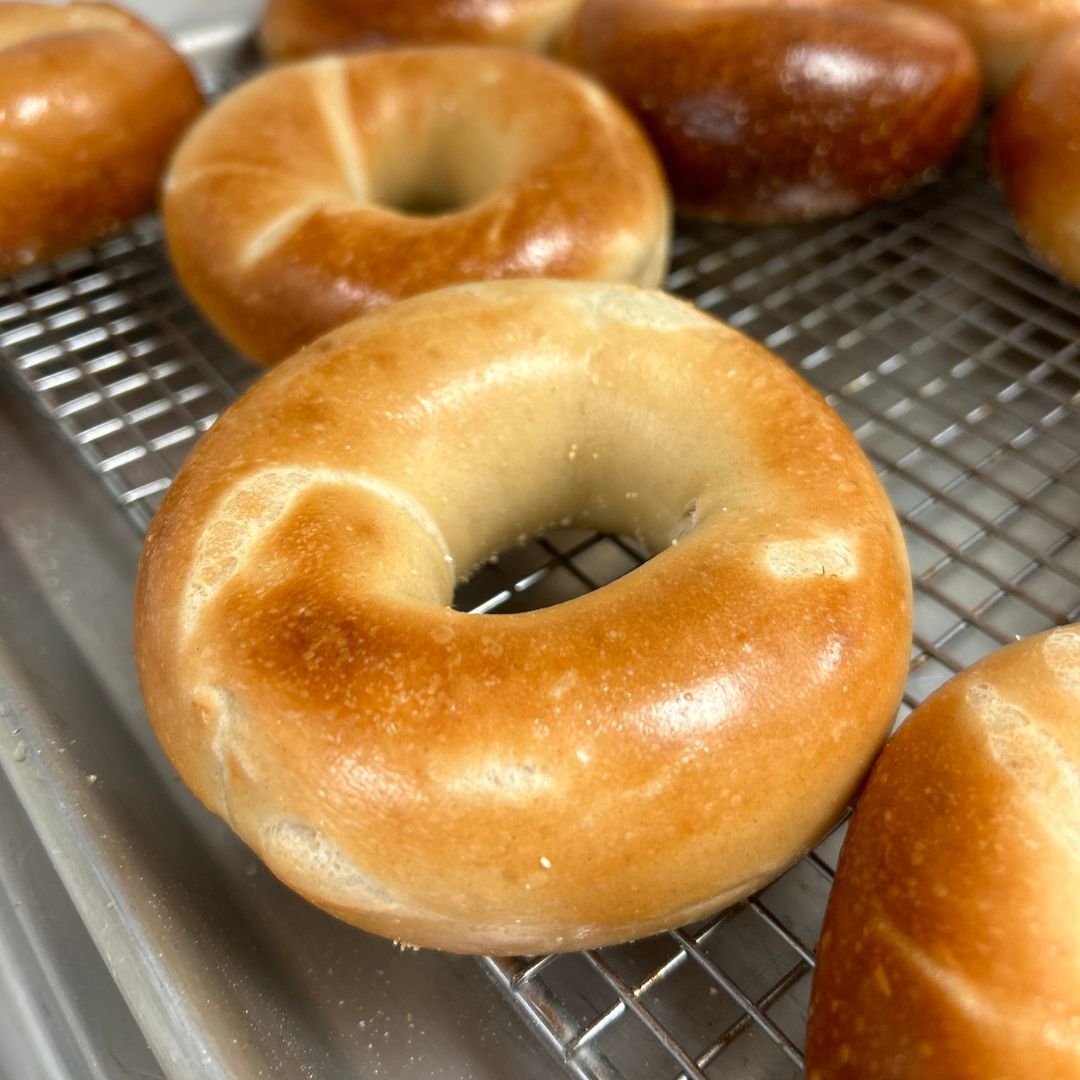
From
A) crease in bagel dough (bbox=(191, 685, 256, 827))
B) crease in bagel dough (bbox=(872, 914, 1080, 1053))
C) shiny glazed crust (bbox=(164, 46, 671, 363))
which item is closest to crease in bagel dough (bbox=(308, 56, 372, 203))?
shiny glazed crust (bbox=(164, 46, 671, 363))

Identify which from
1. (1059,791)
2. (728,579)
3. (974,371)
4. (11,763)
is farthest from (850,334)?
(11,763)

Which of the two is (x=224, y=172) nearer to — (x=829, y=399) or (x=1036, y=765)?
(x=829, y=399)

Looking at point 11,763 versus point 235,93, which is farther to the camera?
point 235,93

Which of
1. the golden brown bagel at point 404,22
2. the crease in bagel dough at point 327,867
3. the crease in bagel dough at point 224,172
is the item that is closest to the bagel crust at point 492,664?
the crease in bagel dough at point 327,867

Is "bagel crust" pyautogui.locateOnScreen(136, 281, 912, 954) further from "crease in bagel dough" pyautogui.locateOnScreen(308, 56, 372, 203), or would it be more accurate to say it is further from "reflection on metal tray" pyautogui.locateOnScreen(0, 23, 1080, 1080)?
"crease in bagel dough" pyautogui.locateOnScreen(308, 56, 372, 203)

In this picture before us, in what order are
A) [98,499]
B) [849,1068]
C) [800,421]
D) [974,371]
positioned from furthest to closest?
1. [974,371]
2. [98,499]
3. [800,421]
4. [849,1068]

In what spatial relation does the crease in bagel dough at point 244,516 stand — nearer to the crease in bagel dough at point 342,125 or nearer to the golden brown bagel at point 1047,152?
the crease in bagel dough at point 342,125

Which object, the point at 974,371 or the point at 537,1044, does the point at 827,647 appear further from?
the point at 974,371
